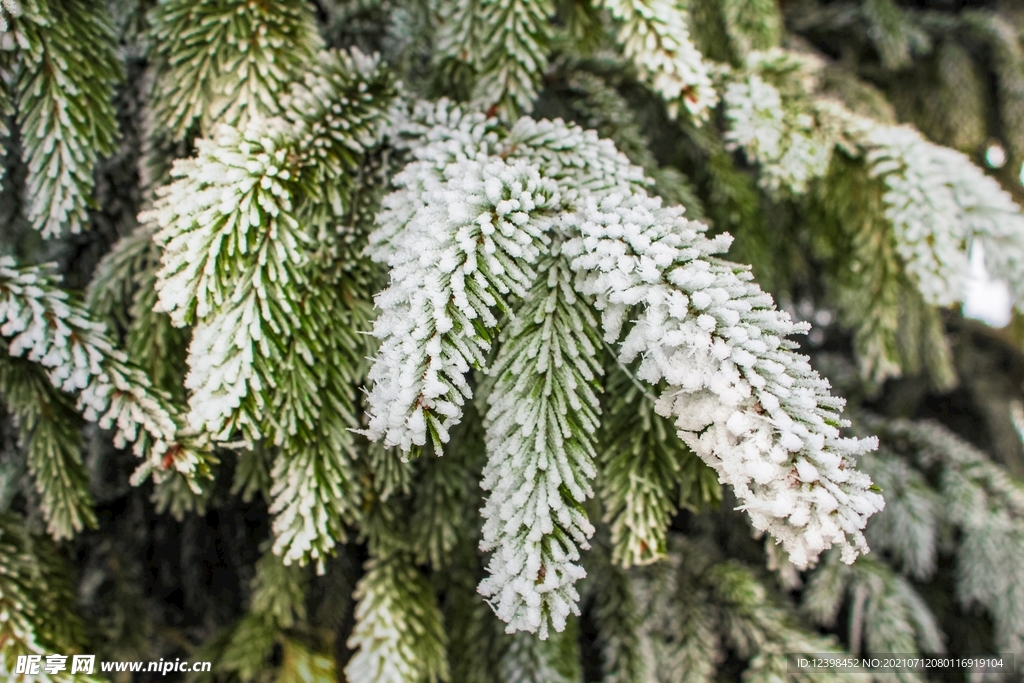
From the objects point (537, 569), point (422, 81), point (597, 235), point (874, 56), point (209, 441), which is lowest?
point (537, 569)

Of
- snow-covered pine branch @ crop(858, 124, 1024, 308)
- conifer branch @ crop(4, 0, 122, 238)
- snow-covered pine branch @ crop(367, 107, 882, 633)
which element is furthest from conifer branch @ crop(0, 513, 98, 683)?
snow-covered pine branch @ crop(858, 124, 1024, 308)

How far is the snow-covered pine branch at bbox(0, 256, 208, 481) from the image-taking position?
63 cm

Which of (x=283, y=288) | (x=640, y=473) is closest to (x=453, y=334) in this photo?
(x=283, y=288)

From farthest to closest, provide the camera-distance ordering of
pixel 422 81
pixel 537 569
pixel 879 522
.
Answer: pixel 879 522
pixel 422 81
pixel 537 569

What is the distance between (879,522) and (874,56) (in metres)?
1.16

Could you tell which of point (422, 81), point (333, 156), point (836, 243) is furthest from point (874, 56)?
point (333, 156)

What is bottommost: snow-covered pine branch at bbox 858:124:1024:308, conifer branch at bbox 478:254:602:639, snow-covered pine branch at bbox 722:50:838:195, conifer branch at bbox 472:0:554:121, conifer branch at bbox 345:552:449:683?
conifer branch at bbox 345:552:449:683

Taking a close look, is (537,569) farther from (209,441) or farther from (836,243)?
(836,243)

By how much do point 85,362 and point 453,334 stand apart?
1.42 feet

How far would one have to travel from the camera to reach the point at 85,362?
2.12 ft

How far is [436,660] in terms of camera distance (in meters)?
0.83

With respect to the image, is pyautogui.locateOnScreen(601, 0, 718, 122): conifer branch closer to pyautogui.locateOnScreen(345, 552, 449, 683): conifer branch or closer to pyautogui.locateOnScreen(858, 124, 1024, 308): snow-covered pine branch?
pyautogui.locateOnScreen(858, 124, 1024, 308): snow-covered pine branch

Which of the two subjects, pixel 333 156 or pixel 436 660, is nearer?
pixel 333 156

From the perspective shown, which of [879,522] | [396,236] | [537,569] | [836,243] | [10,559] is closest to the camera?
[537,569]
